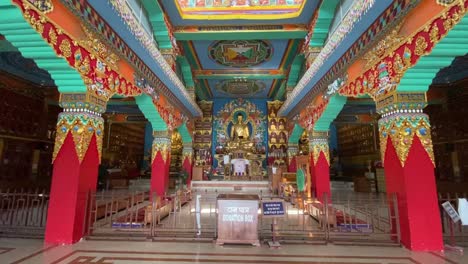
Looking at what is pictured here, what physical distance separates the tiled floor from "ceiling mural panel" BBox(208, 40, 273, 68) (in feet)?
23.7

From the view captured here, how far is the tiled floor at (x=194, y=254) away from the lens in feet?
10.6

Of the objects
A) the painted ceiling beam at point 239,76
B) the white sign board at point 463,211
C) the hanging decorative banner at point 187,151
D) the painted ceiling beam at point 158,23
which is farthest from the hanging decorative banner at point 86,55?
the hanging decorative banner at point 187,151

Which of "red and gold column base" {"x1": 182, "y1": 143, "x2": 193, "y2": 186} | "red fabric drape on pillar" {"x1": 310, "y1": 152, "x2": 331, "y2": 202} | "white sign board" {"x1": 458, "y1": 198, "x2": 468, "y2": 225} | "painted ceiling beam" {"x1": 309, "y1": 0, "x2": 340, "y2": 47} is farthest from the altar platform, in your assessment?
"white sign board" {"x1": 458, "y1": 198, "x2": 468, "y2": 225}

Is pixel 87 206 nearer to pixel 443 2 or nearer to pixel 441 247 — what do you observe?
pixel 441 247

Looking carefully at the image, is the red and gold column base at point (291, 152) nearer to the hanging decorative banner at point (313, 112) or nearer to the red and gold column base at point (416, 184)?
the hanging decorative banner at point (313, 112)

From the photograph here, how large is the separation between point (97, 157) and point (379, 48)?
523 cm

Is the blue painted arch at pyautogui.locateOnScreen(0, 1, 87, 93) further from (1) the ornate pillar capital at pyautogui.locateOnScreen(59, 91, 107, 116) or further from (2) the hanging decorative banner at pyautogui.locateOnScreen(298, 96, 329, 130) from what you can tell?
(2) the hanging decorative banner at pyautogui.locateOnScreen(298, 96, 329, 130)

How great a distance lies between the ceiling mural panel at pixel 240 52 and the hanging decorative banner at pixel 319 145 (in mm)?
3822

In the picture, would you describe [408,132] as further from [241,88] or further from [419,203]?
[241,88]

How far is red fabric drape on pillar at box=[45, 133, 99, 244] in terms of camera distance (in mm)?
3867

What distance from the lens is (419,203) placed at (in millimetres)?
3734

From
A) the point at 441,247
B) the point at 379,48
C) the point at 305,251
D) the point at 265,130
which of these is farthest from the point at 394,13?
the point at 265,130

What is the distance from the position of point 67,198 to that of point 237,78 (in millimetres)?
8928

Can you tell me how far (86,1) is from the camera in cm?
367
